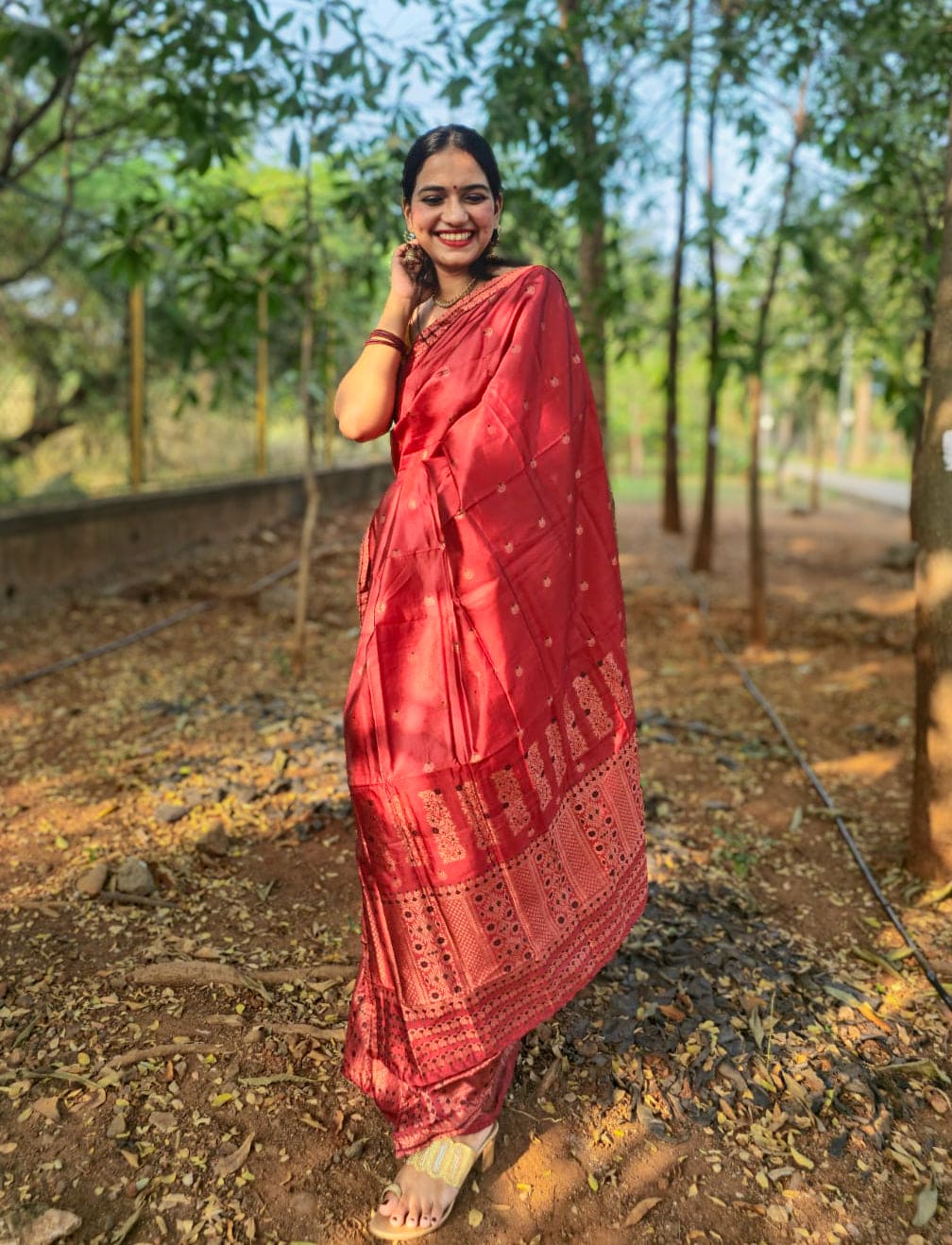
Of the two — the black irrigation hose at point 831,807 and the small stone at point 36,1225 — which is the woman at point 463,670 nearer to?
the small stone at point 36,1225

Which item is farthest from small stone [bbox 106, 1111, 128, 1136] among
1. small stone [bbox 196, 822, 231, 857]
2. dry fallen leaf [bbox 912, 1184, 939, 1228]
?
dry fallen leaf [bbox 912, 1184, 939, 1228]

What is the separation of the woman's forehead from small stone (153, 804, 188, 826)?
2.20 m

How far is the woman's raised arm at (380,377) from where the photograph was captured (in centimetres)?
190

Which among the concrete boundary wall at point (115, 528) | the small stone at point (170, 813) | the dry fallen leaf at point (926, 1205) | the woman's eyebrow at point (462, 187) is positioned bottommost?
the dry fallen leaf at point (926, 1205)

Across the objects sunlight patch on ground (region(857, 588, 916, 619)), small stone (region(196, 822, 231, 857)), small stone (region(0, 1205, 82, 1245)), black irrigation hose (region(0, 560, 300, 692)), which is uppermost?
black irrigation hose (region(0, 560, 300, 692))

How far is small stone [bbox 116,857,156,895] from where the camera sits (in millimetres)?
2867

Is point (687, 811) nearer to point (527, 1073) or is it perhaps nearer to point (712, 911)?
point (712, 911)

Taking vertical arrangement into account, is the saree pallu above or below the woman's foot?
above

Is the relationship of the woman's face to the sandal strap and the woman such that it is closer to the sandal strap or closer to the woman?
the woman

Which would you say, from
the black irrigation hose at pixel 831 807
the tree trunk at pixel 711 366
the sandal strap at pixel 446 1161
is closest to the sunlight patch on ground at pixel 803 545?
the tree trunk at pixel 711 366

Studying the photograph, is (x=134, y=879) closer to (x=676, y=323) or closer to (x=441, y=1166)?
(x=441, y=1166)

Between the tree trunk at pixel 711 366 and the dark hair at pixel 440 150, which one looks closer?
the dark hair at pixel 440 150

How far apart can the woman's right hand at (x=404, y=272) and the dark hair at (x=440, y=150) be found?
0.04 ft

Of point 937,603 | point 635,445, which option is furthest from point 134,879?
point 635,445
